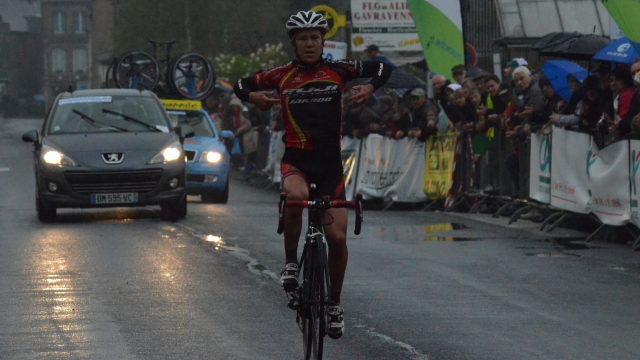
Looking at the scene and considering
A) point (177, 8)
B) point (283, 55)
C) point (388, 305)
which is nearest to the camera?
point (388, 305)

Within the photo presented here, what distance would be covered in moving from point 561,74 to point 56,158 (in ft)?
20.9

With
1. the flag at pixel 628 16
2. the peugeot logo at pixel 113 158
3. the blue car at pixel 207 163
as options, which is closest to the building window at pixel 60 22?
the blue car at pixel 207 163

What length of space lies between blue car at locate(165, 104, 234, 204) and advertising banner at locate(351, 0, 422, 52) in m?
6.14

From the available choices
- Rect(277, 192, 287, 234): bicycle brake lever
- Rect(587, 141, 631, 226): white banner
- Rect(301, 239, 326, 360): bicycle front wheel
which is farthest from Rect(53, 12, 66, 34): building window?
Rect(301, 239, 326, 360): bicycle front wheel

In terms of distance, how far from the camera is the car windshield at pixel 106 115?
2134 centimetres

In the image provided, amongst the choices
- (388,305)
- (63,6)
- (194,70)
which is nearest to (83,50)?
(63,6)

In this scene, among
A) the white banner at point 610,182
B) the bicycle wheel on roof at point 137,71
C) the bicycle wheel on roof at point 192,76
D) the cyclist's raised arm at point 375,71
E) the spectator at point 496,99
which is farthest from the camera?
the bicycle wheel on roof at point 137,71

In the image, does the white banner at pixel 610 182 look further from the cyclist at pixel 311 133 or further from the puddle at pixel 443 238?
the cyclist at pixel 311 133

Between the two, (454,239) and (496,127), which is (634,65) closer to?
(454,239)

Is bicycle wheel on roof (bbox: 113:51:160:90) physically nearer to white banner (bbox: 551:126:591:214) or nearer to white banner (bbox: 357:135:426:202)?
white banner (bbox: 357:135:426:202)

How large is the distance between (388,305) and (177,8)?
3526 inches

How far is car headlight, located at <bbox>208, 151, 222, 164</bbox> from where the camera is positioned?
26.8 metres

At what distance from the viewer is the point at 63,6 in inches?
6924

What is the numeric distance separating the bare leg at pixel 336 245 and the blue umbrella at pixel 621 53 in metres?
8.73
